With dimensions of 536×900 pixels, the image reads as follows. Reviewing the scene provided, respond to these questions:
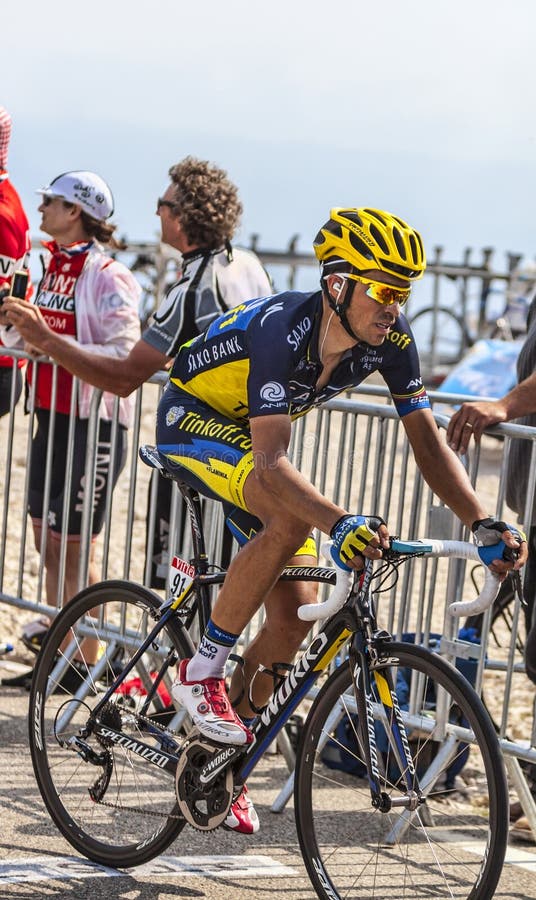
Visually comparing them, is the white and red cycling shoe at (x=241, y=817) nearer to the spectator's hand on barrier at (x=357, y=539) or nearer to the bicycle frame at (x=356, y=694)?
the bicycle frame at (x=356, y=694)

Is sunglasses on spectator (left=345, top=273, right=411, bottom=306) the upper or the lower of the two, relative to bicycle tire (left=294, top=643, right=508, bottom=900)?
upper

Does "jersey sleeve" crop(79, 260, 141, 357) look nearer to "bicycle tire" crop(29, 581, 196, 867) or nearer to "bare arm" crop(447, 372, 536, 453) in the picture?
"bicycle tire" crop(29, 581, 196, 867)

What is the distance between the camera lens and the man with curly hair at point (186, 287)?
5871 mm

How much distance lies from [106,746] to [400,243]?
1949 mm

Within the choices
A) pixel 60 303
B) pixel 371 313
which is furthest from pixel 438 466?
pixel 60 303

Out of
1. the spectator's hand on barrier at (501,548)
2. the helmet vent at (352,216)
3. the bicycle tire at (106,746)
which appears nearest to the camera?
the spectator's hand on barrier at (501,548)

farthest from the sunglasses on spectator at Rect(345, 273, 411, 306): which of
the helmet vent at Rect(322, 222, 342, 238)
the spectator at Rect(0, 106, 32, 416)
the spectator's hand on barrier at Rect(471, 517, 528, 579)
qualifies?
the spectator at Rect(0, 106, 32, 416)

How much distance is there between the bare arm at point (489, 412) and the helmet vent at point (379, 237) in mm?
1197

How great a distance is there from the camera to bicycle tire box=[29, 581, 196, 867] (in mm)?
4566

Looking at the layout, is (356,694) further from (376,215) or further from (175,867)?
(376,215)

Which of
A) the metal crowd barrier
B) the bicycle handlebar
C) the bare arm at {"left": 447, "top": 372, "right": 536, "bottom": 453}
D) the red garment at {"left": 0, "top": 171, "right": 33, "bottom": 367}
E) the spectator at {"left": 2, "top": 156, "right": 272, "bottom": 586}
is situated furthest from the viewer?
the red garment at {"left": 0, "top": 171, "right": 33, "bottom": 367}

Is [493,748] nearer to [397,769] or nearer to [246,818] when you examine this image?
[397,769]

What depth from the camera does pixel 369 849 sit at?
178 inches

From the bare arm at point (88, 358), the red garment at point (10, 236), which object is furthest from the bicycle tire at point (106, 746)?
the red garment at point (10, 236)
